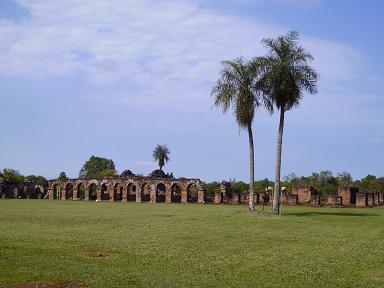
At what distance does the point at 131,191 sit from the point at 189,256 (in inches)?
1853

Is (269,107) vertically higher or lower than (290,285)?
higher

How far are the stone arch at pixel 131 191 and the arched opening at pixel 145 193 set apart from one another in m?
1.10

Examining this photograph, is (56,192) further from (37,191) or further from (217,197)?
(217,197)

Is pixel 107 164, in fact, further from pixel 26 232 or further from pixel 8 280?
pixel 8 280

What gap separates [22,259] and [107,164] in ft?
279

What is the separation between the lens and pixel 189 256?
11.3m

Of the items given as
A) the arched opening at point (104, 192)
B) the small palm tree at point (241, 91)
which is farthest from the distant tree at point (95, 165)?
the small palm tree at point (241, 91)

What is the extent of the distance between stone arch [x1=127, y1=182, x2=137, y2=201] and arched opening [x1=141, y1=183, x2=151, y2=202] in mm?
1096

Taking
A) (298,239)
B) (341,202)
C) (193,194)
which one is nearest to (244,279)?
(298,239)

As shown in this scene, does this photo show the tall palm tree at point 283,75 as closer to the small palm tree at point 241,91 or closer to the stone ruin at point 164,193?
the small palm tree at point 241,91

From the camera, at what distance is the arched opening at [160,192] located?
5348 cm

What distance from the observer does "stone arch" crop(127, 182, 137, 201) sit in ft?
181

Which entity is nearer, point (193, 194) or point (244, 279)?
point (244, 279)

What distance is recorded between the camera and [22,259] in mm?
10250
